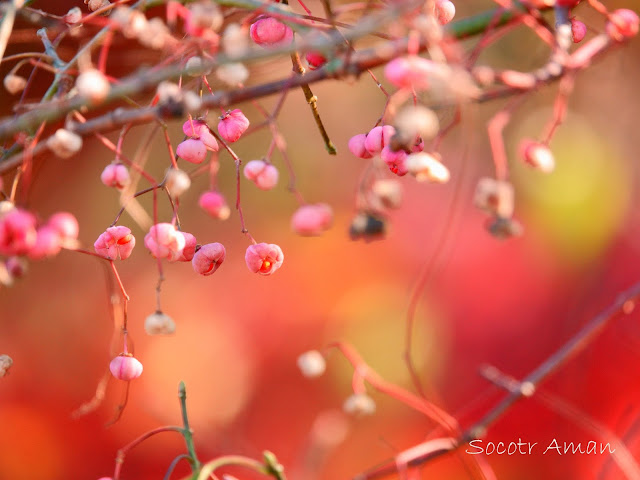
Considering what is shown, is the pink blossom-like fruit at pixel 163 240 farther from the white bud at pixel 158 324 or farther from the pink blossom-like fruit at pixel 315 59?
the pink blossom-like fruit at pixel 315 59

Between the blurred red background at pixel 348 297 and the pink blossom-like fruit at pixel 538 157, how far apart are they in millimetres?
1299

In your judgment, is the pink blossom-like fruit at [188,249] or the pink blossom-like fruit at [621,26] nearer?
the pink blossom-like fruit at [621,26]

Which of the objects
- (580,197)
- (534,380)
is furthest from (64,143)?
→ (580,197)

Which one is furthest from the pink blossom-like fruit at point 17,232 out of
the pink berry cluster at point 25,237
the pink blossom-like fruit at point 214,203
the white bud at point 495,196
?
the white bud at point 495,196

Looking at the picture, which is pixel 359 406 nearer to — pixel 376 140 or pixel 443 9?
pixel 376 140

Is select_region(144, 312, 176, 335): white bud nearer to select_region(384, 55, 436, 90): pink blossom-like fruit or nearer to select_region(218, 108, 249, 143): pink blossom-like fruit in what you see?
select_region(218, 108, 249, 143): pink blossom-like fruit

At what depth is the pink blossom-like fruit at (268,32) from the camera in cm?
51

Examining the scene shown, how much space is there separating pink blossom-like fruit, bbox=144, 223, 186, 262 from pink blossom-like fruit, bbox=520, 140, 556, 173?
0.22 m

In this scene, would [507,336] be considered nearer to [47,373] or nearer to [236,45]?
[47,373]

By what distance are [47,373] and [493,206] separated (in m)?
1.49

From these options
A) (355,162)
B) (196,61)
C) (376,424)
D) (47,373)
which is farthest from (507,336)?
(196,61)

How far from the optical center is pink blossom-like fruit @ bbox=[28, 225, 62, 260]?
13.3 inches

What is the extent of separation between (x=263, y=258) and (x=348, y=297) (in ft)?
4.20

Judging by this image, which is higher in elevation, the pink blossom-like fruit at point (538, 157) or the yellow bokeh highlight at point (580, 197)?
the pink blossom-like fruit at point (538, 157)
